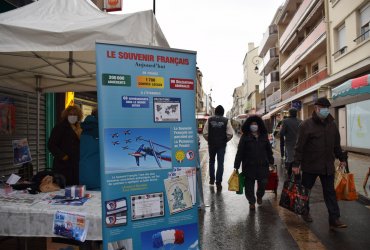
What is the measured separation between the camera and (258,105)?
7406 centimetres

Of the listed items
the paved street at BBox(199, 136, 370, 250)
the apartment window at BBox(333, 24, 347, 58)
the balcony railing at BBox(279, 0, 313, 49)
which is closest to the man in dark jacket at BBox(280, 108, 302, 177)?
the paved street at BBox(199, 136, 370, 250)

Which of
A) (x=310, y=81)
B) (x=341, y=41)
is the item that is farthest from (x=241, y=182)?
(x=310, y=81)

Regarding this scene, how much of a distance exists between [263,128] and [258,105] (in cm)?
6871

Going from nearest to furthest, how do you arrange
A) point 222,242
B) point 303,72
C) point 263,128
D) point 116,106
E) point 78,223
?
point 116,106, point 78,223, point 222,242, point 263,128, point 303,72

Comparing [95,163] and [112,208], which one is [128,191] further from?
[95,163]


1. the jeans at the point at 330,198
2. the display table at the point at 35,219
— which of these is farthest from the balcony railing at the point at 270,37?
the display table at the point at 35,219

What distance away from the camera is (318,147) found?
18.0ft

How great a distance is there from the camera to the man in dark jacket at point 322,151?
5434 mm

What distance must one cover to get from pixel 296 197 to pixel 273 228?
627mm

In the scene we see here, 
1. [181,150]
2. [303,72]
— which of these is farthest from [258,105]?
[181,150]

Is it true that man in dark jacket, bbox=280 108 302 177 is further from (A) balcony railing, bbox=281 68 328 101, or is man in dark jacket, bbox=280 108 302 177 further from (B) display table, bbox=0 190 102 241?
(A) balcony railing, bbox=281 68 328 101

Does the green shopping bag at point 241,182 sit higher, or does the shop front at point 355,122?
the shop front at point 355,122

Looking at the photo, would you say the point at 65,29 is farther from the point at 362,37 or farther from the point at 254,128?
the point at 362,37

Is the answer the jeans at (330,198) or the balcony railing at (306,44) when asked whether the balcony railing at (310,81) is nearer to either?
the balcony railing at (306,44)
